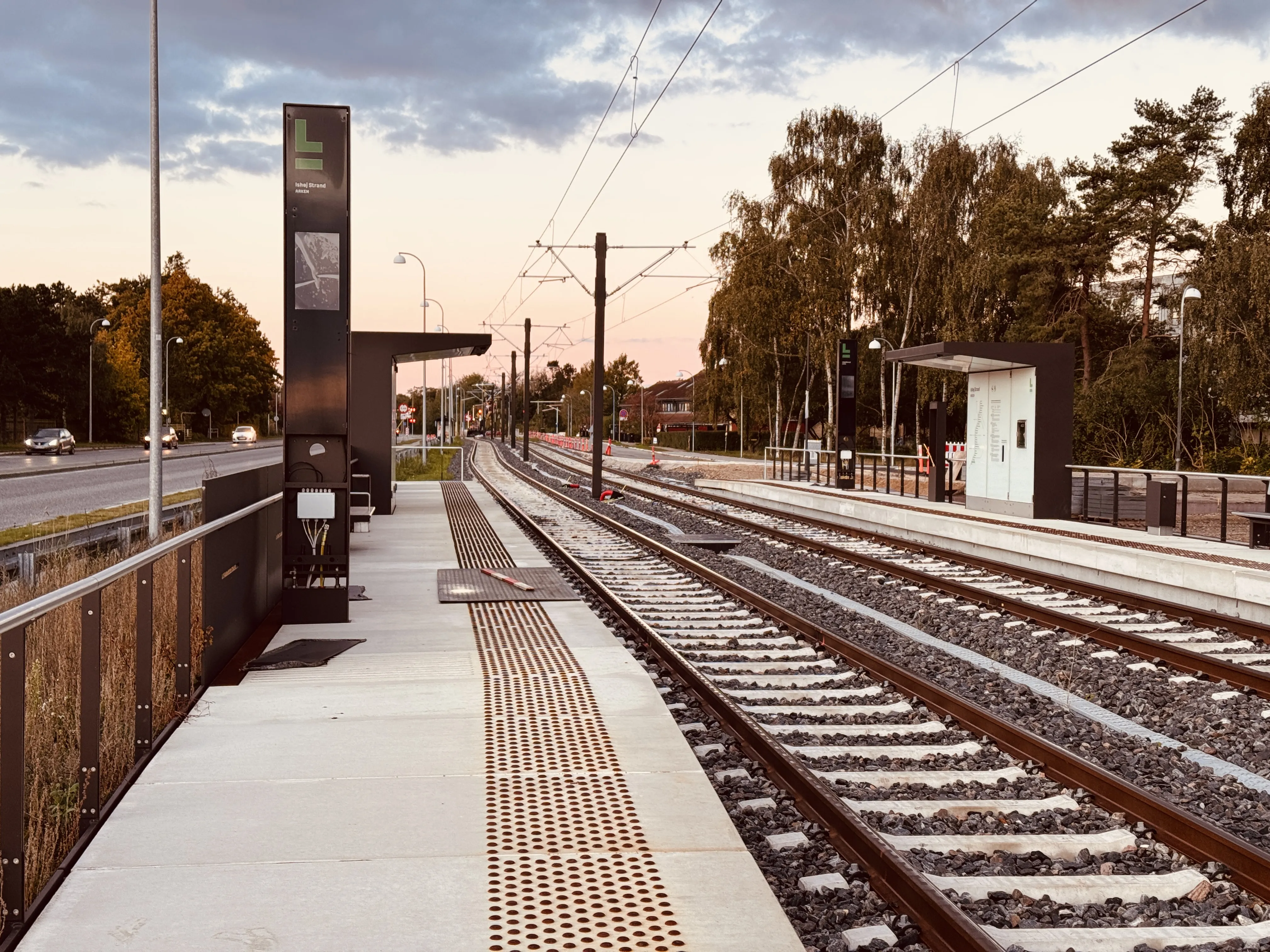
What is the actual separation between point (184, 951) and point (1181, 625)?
1029 centimetres

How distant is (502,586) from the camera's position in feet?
43.0

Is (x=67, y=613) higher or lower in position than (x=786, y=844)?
higher

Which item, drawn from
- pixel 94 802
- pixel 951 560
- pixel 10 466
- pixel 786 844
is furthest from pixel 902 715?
pixel 10 466

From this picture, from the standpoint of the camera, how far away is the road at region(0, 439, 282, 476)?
4222cm

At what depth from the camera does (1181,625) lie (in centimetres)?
1152

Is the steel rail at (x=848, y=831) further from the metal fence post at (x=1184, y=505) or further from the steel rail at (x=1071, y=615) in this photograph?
the metal fence post at (x=1184, y=505)

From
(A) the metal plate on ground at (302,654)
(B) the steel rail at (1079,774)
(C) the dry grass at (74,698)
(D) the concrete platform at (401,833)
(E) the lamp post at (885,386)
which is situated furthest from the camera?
(E) the lamp post at (885,386)

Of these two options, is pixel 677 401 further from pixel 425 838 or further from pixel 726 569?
pixel 425 838

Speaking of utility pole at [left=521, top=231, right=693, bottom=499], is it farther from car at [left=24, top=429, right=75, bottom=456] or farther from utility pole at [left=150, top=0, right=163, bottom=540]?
car at [left=24, top=429, right=75, bottom=456]

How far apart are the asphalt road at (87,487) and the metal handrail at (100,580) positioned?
833 cm

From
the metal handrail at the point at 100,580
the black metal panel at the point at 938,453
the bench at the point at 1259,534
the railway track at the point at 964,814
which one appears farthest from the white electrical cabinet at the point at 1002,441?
the metal handrail at the point at 100,580

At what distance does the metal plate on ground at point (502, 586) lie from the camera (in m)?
12.2

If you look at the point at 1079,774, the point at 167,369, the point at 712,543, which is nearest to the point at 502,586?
the point at 712,543

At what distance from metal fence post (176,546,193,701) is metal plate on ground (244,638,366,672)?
1214 mm
